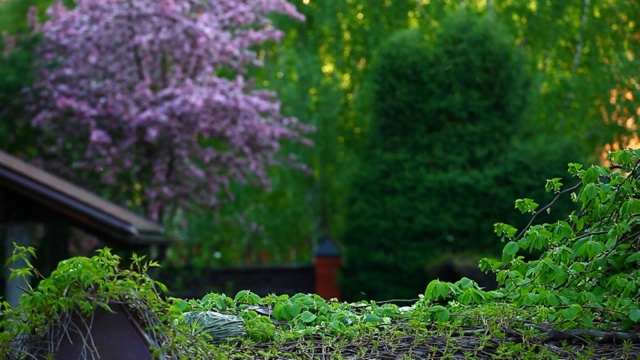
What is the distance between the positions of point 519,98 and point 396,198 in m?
3.16

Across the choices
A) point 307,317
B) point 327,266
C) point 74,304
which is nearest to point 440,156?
point 327,266

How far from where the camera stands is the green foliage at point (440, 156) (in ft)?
64.9

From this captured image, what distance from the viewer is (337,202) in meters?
25.4

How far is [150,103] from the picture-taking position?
1895 centimetres

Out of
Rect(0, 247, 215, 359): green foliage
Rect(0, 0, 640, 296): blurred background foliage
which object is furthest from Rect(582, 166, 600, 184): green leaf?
Rect(0, 0, 640, 296): blurred background foliage

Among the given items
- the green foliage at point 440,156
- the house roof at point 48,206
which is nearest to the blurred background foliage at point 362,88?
the green foliage at point 440,156

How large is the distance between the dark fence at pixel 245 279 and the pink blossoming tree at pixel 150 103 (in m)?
1.28

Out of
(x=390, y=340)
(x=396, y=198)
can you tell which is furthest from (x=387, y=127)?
(x=390, y=340)

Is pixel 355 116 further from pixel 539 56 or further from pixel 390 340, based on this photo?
pixel 390 340

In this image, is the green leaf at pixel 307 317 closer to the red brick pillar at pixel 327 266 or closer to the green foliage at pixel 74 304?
the green foliage at pixel 74 304

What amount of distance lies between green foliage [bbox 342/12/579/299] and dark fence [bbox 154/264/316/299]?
1.85 meters

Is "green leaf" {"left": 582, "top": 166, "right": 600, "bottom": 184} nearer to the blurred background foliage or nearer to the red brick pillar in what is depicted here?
the blurred background foliage

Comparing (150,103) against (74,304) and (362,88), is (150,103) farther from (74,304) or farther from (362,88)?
(74,304)

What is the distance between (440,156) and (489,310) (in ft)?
53.1
